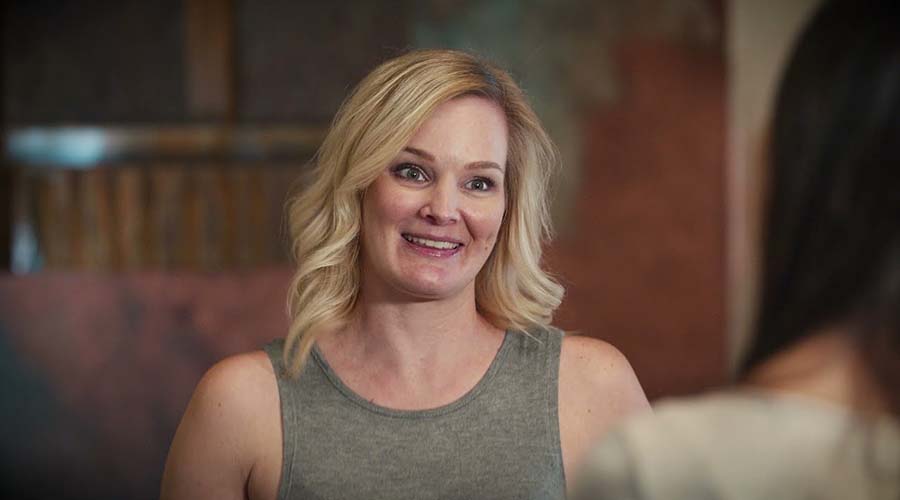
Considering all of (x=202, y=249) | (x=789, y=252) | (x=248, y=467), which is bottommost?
(x=202, y=249)

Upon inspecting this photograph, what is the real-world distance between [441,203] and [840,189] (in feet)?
→ 3.06

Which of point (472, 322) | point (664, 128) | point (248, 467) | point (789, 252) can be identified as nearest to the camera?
point (789, 252)

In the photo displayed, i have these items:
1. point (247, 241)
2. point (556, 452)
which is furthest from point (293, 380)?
point (247, 241)

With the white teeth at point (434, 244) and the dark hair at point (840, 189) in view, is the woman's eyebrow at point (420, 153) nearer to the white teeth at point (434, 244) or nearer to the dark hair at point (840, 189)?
the white teeth at point (434, 244)

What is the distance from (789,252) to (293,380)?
1076 millimetres

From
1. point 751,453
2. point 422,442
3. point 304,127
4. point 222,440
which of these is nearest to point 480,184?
point 422,442

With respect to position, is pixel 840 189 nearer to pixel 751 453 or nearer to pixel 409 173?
pixel 751 453

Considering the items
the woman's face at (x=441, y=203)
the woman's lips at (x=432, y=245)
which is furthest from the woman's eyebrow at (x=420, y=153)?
the woman's lips at (x=432, y=245)

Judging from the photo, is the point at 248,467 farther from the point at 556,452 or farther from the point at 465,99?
the point at 465,99

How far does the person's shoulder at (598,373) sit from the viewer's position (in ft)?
5.72

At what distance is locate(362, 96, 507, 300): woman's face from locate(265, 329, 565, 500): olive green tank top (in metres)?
0.17

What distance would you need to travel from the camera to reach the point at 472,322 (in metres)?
1.80

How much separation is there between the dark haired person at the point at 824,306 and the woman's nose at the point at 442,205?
854 mm

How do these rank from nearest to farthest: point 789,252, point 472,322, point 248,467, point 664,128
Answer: point 789,252
point 248,467
point 472,322
point 664,128
